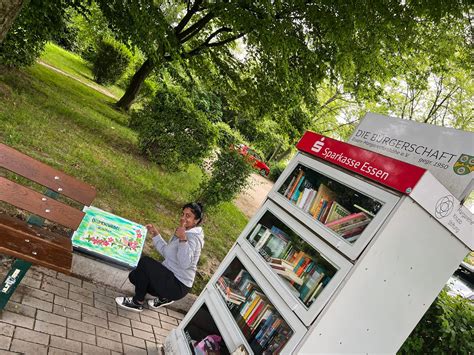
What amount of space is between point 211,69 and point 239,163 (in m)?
4.52

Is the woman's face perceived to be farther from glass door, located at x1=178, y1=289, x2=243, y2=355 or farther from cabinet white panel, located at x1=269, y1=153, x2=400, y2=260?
cabinet white panel, located at x1=269, y1=153, x2=400, y2=260

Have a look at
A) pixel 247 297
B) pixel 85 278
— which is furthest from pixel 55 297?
pixel 247 297

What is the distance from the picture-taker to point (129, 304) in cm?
405

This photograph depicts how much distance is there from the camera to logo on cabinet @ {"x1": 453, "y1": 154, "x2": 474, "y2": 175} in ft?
9.20

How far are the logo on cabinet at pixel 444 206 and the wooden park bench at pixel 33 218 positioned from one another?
9.37ft

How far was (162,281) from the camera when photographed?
407cm

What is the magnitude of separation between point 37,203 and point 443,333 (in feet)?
15.2

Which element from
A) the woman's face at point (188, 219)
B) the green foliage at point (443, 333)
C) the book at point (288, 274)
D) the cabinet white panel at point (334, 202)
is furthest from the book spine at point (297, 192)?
the green foliage at point (443, 333)

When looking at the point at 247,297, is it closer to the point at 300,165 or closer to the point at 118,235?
the point at 300,165

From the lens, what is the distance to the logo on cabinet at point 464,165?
9.20ft

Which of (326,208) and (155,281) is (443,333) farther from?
(155,281)

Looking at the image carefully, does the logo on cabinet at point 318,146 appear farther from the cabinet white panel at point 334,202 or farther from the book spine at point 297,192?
the book spine at point 297,192

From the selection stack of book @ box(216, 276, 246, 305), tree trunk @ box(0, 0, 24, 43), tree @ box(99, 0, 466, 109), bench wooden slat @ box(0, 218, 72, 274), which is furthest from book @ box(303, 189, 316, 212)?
tree trunk @ box(0, 0, 24, 43)

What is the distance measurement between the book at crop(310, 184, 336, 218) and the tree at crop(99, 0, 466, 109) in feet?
11.6
